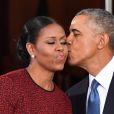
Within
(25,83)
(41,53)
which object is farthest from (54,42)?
(25,83)

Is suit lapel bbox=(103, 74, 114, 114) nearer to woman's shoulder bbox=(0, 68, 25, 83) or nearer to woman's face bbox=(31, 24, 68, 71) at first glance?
woman's face bbox=(31, 24, 68, 71)

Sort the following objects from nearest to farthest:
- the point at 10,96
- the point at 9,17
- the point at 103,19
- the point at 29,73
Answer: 1. the point at 10,96
2. the point at 29,73
3. the point at 103,19
4. the point at 9,17

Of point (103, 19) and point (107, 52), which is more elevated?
point (103, 19)

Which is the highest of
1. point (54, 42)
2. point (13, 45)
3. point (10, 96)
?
point (54, 42)

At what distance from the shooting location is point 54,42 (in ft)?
9.77

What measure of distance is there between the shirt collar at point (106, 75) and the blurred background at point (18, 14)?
1.38 meters

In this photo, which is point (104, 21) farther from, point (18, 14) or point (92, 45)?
point (18, 14)

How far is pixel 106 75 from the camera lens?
126 inches

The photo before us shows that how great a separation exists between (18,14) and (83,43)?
140cm

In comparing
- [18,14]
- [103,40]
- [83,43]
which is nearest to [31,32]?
[83,43]

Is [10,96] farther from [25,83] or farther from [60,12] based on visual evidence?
[60,12]

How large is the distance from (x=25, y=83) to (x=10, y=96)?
16 cm

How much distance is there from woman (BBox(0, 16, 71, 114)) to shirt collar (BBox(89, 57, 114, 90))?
274 mm

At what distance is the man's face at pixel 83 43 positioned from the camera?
326 centimetres
